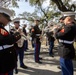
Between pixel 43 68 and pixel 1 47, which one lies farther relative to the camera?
pixel 43 68

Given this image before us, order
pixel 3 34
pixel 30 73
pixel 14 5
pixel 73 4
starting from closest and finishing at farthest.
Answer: pixel 3 34
pixel 30 73
pixel 14 5
pixel 73 4

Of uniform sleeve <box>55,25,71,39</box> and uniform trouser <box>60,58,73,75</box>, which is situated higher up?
uniform sleeve <box>55,25,71,39</box>

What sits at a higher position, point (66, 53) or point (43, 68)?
point (66, 53)

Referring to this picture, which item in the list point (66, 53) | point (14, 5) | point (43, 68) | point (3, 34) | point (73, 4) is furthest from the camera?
point (73, 4)

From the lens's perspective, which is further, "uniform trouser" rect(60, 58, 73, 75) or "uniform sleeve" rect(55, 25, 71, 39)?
"uniform trouser" rect(60, 58, 73, 75)

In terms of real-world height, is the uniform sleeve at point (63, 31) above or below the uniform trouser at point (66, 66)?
above

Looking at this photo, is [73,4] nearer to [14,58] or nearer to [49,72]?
[49,72]

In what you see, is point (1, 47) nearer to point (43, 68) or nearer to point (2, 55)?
point (2, 55)

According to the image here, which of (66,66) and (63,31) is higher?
(63,31)

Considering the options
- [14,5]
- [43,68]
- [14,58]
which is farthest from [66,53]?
[14,5]

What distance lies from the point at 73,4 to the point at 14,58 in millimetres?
17024

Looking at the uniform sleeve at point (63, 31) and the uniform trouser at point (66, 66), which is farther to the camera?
the uniform trouser at point (66, 66)

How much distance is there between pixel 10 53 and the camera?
384 centimetres

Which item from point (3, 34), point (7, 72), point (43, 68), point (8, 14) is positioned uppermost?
point (8, 14)
